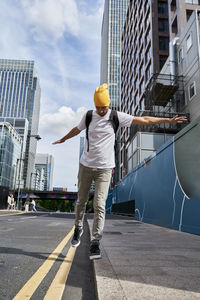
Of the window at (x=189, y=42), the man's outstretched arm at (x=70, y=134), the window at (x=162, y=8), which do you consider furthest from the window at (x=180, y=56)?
the man's outstretched arm at (x=70, y=134)

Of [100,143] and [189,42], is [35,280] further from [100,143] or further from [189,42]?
[189,42]

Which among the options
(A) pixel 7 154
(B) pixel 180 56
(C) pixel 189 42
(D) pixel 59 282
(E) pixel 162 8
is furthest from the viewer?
(A) pixel 7 154

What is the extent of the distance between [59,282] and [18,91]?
161517 mm

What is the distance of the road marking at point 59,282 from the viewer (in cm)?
201

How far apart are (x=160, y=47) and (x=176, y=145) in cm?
2949

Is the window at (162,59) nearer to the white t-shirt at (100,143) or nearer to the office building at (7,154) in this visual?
the white t-shirt at (100,143)

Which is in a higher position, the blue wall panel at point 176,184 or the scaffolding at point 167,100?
the scaffolding at point 167,100

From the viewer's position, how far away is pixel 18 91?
152875 mm

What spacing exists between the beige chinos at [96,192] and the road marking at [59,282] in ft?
1.50

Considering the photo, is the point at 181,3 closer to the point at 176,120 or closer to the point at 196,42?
the point at 196,42

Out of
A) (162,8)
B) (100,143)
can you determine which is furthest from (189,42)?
(100,143)

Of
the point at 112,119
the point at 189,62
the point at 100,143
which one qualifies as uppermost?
the point at 189,62

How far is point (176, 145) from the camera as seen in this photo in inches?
329

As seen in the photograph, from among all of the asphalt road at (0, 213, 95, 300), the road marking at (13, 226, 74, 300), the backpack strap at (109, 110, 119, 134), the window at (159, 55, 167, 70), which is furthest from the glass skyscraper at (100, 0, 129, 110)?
the road marking at (13, 226, 74, 300)
